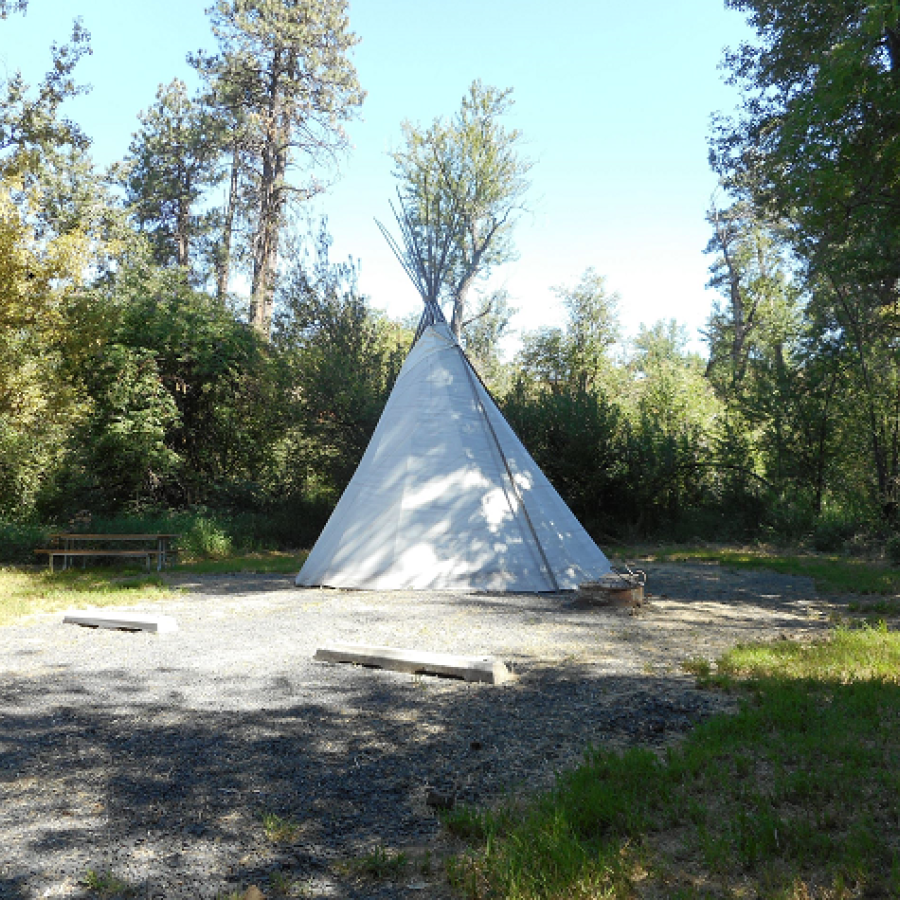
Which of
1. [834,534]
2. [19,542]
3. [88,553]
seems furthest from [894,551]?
[19,542]

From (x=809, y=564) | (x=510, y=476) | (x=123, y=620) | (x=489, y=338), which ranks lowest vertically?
(x=123, y=620)

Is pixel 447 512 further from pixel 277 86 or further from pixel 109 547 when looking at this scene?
pixel 277 86

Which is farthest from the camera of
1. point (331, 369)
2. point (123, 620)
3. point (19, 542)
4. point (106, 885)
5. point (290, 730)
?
point (331, 369)

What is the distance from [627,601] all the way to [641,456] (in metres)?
8.24

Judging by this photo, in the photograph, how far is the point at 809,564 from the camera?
1052cm

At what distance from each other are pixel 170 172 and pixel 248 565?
1772 cm

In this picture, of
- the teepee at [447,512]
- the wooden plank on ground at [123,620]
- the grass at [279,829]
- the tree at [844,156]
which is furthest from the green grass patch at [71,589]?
the tree at [844,156]

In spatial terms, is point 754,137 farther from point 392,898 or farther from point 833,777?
point 392,898

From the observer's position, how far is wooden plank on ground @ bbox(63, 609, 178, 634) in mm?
5938

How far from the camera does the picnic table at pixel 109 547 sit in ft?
33.2

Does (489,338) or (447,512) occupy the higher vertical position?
(489,338)

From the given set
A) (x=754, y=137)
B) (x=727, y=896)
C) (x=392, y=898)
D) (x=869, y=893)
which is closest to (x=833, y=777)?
(x=869, y=893)

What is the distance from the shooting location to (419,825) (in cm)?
246

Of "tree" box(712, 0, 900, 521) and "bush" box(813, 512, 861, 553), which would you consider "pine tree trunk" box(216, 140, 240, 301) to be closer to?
"tree" box(712, 0, 900, 521)
